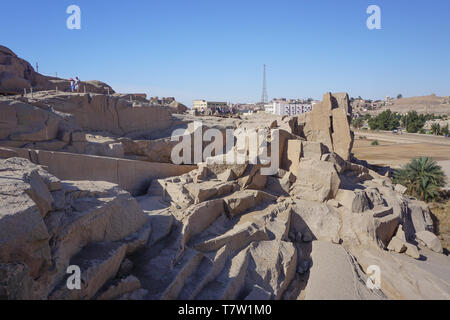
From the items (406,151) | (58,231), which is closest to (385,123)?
(406,151)

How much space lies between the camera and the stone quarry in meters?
3.02

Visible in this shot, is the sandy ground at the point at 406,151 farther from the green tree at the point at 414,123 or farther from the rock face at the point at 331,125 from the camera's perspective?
the rock face at the point at 331,125

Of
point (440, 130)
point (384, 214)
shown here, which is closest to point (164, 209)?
point (384, 214)

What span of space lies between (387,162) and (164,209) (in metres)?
19.0

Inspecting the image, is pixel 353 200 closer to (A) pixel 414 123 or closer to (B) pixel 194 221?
(B) pixel 194 221

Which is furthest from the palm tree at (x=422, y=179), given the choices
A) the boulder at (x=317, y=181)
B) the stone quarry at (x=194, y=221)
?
the boulder at (x=317, y=181)

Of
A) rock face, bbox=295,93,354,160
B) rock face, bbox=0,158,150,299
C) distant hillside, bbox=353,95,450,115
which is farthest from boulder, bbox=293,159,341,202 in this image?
distant hillside, bbox=353,95,450,115

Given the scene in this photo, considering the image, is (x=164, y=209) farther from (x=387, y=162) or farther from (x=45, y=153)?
(x=387, y=162)

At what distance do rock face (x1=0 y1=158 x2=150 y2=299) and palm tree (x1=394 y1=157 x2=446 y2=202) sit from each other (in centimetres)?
1144

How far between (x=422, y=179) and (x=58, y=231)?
42.8 feet

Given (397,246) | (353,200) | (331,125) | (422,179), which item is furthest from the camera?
(422,179)

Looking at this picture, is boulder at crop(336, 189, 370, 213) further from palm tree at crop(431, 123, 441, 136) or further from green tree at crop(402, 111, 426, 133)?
green tree at crop(402, 111, 426, 133)

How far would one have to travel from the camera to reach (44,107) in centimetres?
804

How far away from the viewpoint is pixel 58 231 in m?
3.11
